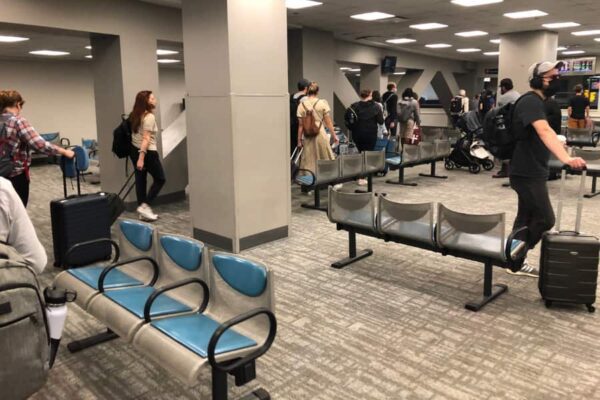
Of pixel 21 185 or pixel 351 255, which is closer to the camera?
pixel 21 185

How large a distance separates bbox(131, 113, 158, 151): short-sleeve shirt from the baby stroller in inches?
262

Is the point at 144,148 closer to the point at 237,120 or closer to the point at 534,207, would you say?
the point at 237,120

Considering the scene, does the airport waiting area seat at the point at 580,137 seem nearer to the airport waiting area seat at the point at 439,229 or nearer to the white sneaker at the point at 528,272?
the white sneaker at the point at 528,272

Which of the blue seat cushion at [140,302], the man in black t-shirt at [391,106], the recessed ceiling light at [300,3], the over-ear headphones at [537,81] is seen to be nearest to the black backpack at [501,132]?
the over-ear headphones at [537,81]

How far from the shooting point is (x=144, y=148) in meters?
6.12

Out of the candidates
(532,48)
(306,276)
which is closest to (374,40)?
(532,48)

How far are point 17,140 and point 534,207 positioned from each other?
4.51 m

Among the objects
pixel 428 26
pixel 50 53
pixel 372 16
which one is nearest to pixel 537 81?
pixel 372 16

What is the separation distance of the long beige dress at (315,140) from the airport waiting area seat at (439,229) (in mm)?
2806

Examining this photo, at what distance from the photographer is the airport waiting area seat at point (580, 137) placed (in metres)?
11.8

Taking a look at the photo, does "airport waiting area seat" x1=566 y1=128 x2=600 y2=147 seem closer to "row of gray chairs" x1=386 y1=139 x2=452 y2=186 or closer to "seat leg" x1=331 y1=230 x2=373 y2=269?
"row of gray chairs" x1=386 y1=139 x2=452 y2=186

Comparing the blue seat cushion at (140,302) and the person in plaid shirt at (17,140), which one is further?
the person in plaid shirt at (17,140)

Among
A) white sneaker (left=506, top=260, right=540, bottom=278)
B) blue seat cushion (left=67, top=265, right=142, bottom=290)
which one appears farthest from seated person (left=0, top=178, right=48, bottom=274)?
white sneaker (left=506, top=260, right=540, bottom=278)

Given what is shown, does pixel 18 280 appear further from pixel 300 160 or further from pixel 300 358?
pixel 300 160
